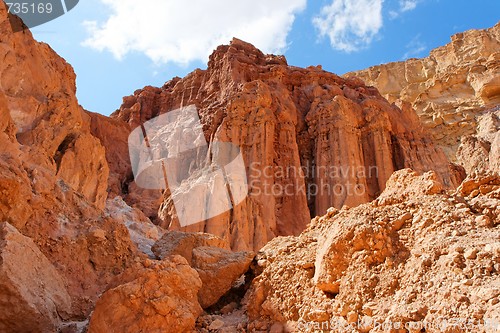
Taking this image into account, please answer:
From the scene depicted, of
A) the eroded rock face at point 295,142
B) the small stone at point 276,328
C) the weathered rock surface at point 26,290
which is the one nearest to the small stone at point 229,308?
the small stone at point 276,328

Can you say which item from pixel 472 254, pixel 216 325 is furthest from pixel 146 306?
pixel 472 254

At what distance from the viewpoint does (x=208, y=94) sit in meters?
30.7

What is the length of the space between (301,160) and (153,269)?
21.3 meters

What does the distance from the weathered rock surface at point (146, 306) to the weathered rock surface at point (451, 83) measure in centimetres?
2830

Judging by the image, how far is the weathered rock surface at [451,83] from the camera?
44.5 meters

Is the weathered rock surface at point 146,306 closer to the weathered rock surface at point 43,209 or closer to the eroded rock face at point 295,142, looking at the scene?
the weathered rock surface at point 43,209

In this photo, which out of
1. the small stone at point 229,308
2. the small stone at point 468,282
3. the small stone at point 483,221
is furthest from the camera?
the small stone at point 229,308

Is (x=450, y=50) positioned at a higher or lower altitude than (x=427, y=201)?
higher

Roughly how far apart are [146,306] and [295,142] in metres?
20.8

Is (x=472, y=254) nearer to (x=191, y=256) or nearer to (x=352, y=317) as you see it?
(x=352, y=317)

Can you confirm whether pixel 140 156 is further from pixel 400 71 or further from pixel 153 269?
pixel 400 71

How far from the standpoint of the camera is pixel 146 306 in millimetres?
5828

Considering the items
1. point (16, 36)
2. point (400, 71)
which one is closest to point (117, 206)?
point (16, 36)

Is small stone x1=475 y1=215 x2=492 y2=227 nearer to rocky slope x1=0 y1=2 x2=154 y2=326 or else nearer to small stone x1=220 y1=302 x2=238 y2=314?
small stone x1=220 y1=302 x2=238 y2=314
